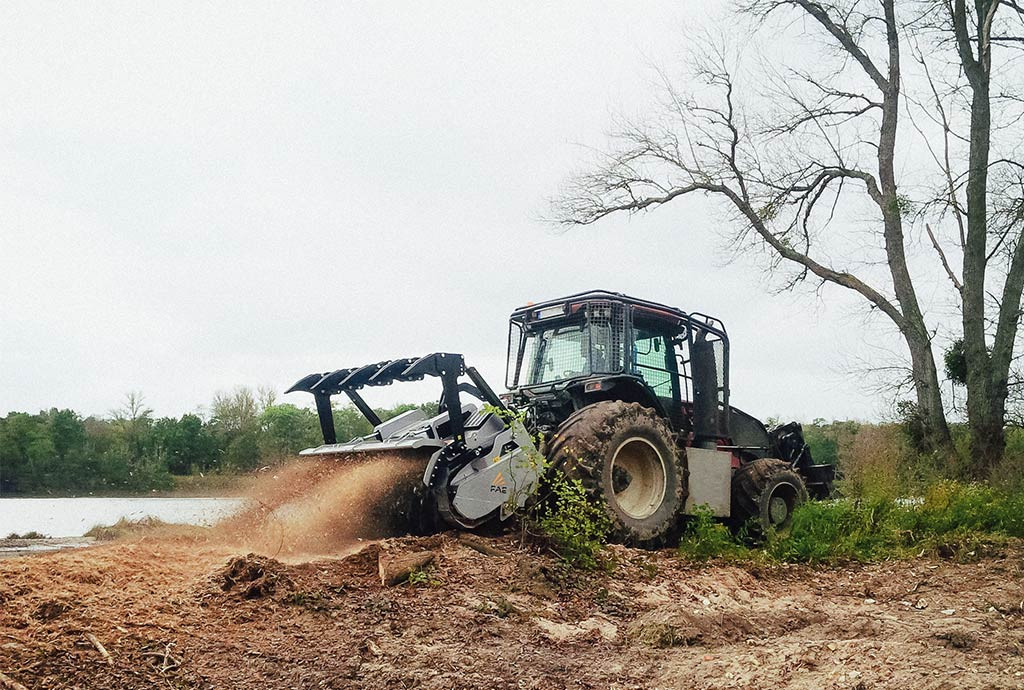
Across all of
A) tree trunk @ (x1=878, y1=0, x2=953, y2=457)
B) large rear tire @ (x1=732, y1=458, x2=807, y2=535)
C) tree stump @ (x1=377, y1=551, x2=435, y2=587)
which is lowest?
tree stump @ (x1=377, y1=551, x2=435, y2=587)

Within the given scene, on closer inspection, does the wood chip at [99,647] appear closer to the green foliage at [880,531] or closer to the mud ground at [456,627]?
the mud ground at [456,627]

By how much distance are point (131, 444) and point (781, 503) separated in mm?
22089

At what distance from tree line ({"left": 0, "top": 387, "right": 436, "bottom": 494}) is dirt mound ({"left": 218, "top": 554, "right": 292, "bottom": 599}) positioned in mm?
16753

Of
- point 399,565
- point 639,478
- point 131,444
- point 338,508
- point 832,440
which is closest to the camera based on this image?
point 399,565

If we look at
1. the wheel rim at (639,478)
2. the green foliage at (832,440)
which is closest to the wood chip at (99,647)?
the wheel rim at (639,478)

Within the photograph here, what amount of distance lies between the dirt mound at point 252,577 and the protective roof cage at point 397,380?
2.28 metres

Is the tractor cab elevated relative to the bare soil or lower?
elevated

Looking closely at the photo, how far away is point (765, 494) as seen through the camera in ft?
34.8

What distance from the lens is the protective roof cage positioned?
26.3 feet

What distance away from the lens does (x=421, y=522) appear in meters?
8.14

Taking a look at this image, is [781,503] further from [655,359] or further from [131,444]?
[131,444]

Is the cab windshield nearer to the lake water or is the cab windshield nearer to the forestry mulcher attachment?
the forestry mulcher attachment

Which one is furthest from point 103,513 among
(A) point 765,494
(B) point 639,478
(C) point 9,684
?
(C) point 9,684

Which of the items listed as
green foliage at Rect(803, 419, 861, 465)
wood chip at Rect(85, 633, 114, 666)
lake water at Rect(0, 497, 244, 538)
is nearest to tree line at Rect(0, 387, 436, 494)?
lake water at Rect(0, 497, 244, 538)
